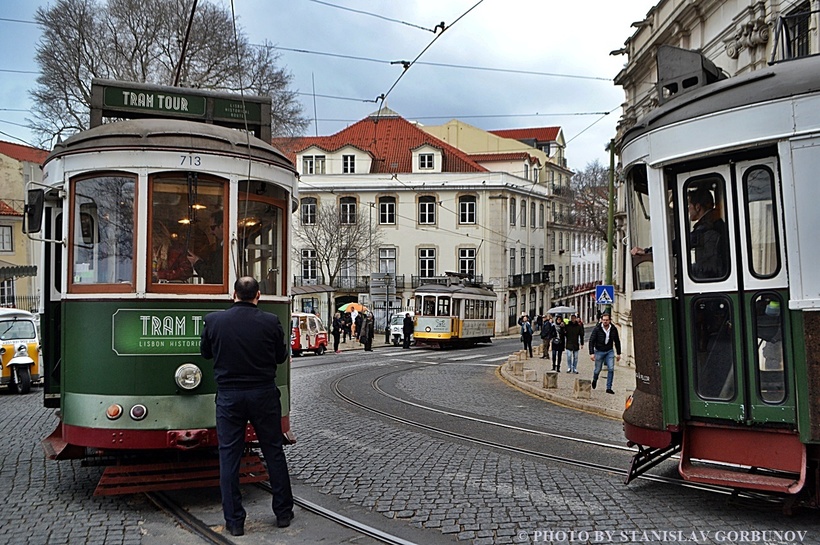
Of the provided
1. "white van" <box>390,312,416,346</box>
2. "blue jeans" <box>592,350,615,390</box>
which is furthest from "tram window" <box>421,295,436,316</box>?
"blue jeans" <box>592,350,615,390</box>

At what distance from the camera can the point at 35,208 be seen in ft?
24.7

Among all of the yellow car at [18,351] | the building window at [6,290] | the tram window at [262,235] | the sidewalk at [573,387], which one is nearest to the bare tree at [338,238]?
the building window at [6,290]

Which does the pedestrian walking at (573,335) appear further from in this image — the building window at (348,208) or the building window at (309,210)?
the building window at (309,210)

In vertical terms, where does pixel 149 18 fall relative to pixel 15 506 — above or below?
above

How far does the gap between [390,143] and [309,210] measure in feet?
24.9

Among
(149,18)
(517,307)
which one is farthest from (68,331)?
(517,307)

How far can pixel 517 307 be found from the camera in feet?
201

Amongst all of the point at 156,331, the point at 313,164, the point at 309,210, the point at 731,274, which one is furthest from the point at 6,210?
the point at 731,274

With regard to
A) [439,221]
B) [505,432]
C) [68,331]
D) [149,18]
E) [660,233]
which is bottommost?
[505,432]

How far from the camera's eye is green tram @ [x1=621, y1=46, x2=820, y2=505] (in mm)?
6031

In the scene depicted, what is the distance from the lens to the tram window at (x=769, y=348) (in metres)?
6.22

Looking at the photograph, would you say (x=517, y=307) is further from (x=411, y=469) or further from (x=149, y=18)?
(x=411, y=469)

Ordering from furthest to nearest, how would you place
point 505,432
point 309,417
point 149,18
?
point 149,18, point 309,417, point 505,432

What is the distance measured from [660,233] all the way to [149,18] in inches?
1225
